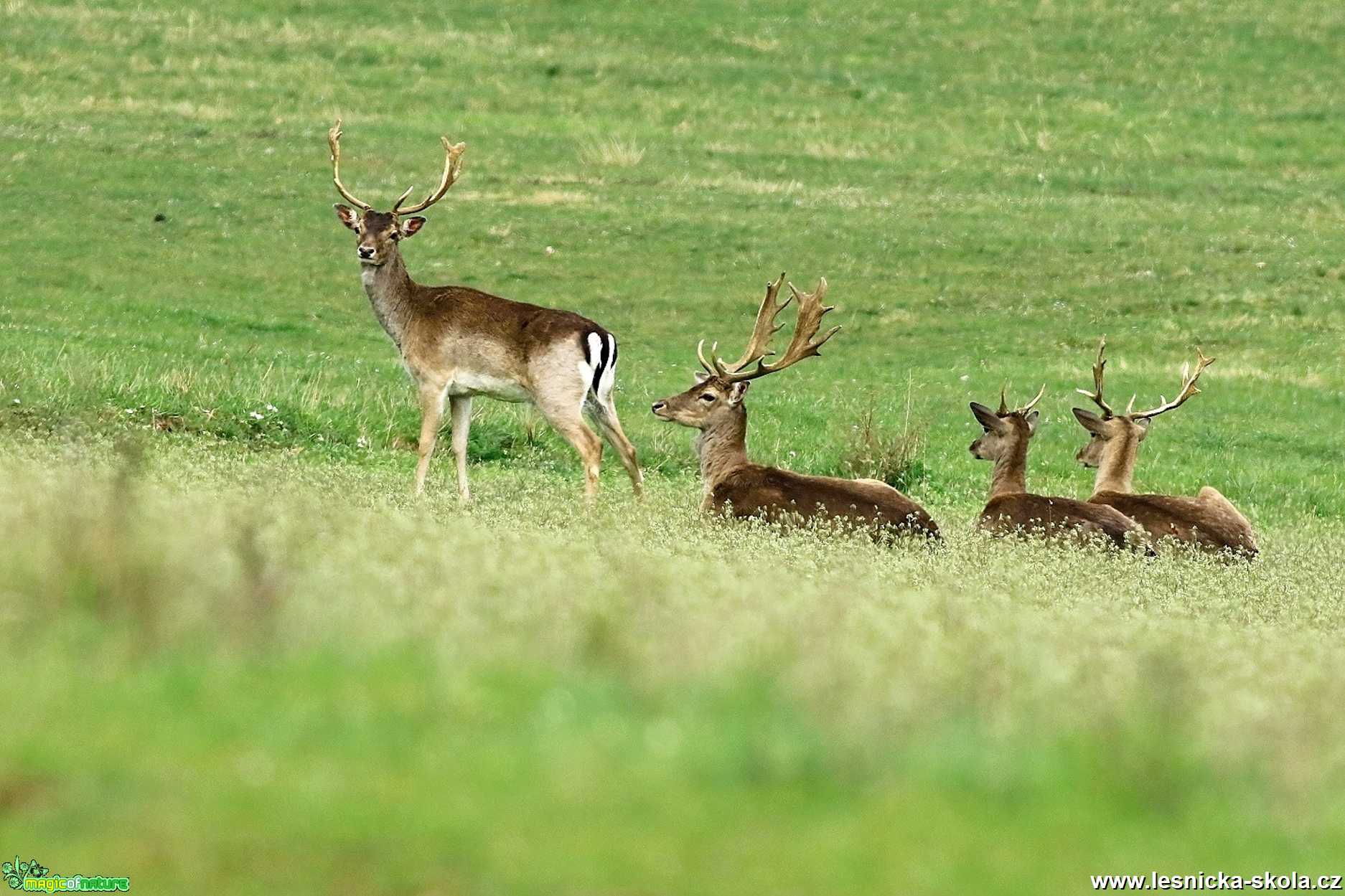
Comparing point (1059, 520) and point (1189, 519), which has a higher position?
point (1059, 520)

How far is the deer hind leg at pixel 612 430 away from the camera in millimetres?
13492

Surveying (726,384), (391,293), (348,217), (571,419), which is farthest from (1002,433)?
(348,217)

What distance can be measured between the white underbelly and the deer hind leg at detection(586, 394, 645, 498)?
50 centimetres

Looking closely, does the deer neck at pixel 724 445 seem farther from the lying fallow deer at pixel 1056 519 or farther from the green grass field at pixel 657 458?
the lying fallow deer at pixel 1056 519

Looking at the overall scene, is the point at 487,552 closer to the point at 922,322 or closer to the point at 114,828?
the point at 114,828

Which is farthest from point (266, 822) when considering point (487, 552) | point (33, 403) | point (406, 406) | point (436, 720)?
point (406, 406)

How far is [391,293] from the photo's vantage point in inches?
550

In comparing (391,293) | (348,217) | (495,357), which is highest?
(348,217)

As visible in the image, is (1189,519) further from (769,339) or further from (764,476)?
(769,339)

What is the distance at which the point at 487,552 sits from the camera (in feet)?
23.9

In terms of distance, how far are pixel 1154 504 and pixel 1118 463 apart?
1460 mm

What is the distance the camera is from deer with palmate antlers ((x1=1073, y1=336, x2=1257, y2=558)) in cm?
1250

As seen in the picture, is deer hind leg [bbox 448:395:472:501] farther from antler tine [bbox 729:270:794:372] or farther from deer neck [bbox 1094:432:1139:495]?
deer neck [bbox 1094:432:1139:495]

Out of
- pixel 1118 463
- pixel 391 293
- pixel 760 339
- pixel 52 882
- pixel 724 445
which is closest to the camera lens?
pixel 52 882
